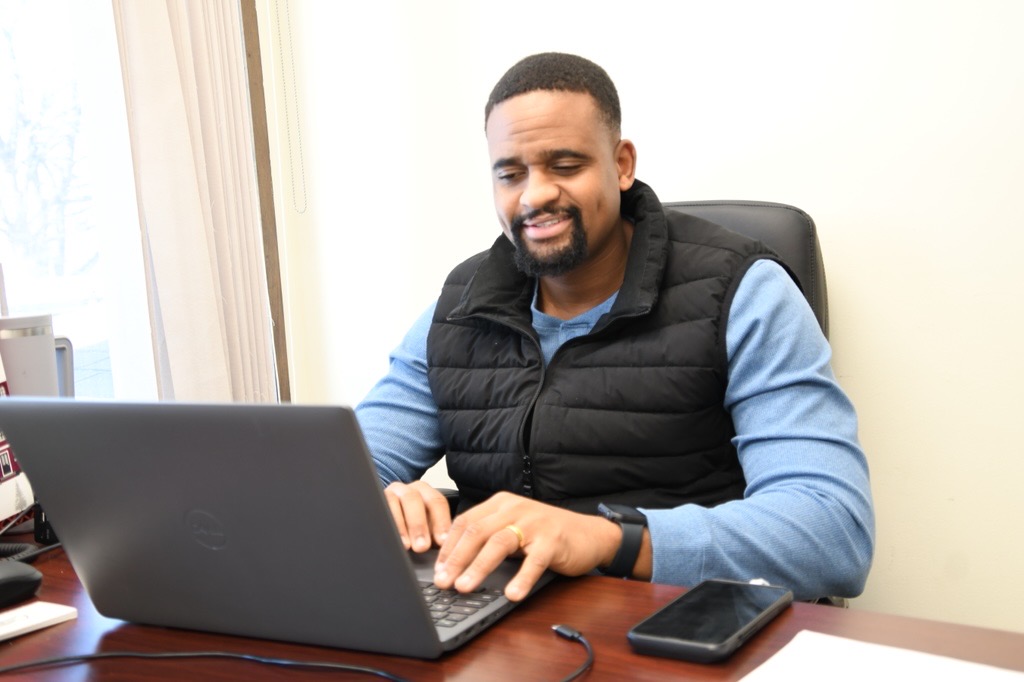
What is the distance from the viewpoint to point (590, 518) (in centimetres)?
98

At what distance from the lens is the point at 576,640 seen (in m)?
0.77

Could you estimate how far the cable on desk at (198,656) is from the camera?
0.75 m

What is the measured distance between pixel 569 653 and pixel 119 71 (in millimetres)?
1831

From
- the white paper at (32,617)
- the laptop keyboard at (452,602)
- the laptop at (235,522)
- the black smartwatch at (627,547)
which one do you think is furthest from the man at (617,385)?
the white paper at (32,617)

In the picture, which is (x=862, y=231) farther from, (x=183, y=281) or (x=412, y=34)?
(x=183, y=281)

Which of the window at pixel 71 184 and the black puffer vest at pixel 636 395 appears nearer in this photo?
the black puffer vest at pixel 636 395

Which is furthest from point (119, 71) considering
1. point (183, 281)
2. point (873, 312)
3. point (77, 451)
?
point (873, 312)

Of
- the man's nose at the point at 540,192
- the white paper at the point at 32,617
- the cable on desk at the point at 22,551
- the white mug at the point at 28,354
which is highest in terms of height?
the man's nose at the point at 540,192

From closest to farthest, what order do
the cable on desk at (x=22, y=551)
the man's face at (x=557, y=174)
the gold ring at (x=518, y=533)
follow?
the gold ring at (x=518, y=533), the cable on desk at (x=22, y=551), the man's face at (x=557, y=174)

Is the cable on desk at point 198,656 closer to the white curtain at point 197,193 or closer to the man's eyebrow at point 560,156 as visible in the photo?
the man's eyebrow at point 560,156

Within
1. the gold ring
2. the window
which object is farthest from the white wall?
the gold ring

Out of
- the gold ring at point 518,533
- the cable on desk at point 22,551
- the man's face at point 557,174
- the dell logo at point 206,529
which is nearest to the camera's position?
the dell logo at point 206,529

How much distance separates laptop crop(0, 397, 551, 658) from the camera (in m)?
0.70

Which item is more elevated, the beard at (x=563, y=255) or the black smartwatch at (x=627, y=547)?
the beard at (x=563, y=255)
